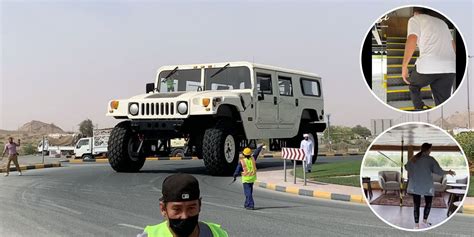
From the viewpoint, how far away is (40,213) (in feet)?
32.2

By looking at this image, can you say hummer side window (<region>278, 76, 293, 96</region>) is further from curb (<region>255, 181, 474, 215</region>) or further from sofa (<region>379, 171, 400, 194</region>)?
sofa (<region>379, 171, 400, 194</region>)

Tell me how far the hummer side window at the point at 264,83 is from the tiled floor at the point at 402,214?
15726 mm

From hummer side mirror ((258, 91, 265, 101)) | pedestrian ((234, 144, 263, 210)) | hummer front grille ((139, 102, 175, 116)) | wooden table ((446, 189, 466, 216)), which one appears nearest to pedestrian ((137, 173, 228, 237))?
wooden table ((446, 189, 466, 216))

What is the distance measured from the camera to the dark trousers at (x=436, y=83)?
1.69 metres

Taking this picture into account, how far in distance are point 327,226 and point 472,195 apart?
199 inches

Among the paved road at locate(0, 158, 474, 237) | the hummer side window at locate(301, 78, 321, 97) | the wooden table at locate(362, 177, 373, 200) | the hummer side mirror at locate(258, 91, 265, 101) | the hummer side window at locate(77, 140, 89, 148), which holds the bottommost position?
the paved road at locate(0, 158, 474, 237)

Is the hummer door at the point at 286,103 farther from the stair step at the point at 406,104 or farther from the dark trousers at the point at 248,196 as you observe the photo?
the stair step at the point at 406,104

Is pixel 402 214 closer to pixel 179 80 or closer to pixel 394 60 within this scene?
pixel 394 60

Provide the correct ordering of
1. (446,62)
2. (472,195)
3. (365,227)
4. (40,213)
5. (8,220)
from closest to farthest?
(446,62)
(365,227)
(8,220)
(40,213)
(472,195)

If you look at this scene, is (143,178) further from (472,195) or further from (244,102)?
(472,195)

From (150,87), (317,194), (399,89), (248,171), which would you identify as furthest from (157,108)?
(399,89)

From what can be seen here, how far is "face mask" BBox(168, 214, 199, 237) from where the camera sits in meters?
1.93

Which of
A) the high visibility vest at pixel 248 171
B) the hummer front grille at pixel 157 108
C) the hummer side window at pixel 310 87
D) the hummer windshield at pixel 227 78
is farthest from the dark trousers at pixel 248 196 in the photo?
the hummer side window at pixel 310 87

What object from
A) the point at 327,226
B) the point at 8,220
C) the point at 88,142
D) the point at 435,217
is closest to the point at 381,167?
the point at 435,217
